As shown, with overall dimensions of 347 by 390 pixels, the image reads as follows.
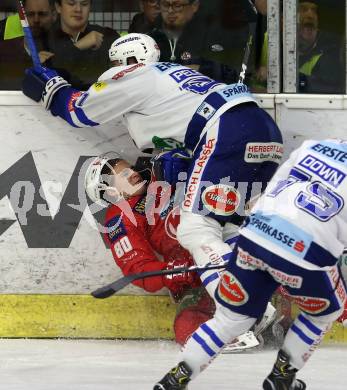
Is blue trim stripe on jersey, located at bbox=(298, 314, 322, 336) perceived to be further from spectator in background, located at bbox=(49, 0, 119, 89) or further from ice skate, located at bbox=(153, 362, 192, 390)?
spectator in background, located at bbox=(49, 0, 119, 89)

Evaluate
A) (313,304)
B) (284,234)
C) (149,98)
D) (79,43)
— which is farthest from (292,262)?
(79,43)

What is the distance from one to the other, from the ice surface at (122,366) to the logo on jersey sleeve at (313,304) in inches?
20.7

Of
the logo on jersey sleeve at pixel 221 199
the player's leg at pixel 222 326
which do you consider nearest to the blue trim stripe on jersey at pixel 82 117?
the logo on jersey sleeve at pixel 221 199

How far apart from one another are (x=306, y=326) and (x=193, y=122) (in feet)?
4.73

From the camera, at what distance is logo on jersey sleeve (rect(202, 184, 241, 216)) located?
542 cm

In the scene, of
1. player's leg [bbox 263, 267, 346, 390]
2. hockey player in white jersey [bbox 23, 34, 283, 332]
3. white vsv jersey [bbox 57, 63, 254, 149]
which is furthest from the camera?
white vsv jersey [bbox 57, 63, 254, 149]

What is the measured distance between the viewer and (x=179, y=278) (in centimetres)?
562

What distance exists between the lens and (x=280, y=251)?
4109 mm

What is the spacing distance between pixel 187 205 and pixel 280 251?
140 centimetres

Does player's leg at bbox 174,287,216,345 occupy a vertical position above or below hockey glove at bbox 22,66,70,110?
below

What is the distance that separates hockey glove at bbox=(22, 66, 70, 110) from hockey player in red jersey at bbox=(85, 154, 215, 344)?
39 centimetres

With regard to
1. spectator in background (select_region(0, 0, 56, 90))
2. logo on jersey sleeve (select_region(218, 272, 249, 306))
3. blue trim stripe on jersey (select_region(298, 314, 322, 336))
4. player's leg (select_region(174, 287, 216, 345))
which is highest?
spectator in background (select_region(0, 0, 56, 90))

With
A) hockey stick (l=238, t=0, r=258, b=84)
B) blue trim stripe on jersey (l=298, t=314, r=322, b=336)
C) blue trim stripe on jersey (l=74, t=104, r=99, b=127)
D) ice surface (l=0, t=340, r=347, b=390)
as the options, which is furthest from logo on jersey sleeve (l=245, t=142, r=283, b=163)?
blue trim stripe on jersey (l=298, t=314, r=322, b=336)

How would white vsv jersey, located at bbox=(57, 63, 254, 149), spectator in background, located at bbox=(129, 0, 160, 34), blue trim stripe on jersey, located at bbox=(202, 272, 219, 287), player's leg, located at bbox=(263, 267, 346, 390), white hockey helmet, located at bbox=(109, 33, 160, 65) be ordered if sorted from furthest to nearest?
spectator in background, located at bbox=(129, 0, 160, 34) → white hockey helmet, located at bbox=(109, 33, 160, 65) → white vsv jersey, located at bbox=(57, 63, 254, 149) → blue trim stripe on jersey, located at bbox=(202, 272, 219, 287) → player's leg, located at bbox=(263, 267, 346, 390)
